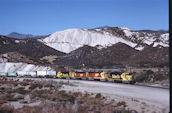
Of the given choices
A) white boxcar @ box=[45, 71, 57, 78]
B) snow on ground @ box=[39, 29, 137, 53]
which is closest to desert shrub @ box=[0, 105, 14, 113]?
white boxcar @ box=[45, 71, 57, 78]

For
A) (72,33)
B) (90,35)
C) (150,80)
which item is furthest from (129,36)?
(150,80)

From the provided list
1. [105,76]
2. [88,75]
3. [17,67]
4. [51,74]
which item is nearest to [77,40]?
[17,67]

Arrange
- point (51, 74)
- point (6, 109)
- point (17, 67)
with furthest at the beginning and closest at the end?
point (17, 67) → point (51, 74) → point (6, 109)

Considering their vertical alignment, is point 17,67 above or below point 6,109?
above

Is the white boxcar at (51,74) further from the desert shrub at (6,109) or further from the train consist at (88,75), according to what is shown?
the desert shrub at (6,109)

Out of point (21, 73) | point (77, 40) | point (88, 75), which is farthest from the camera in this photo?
point (77, 40)

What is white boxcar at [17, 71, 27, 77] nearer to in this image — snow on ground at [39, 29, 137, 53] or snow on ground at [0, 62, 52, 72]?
snow on ground at [0, 62, 52, 72]

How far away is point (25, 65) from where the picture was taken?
2329 inches

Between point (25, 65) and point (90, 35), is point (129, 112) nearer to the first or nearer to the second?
point (25, 65)

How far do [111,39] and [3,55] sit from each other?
217 feet

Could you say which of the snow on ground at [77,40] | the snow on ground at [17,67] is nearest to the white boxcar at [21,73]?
the snow on ground at [17,67]

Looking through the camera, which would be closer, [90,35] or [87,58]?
[87,58]

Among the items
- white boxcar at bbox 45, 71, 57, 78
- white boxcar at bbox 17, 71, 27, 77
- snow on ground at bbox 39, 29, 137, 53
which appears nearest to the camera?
white boxcar at bbox 45, 71, 57, 78

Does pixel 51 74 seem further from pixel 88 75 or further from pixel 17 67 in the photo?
pixel 88 75
